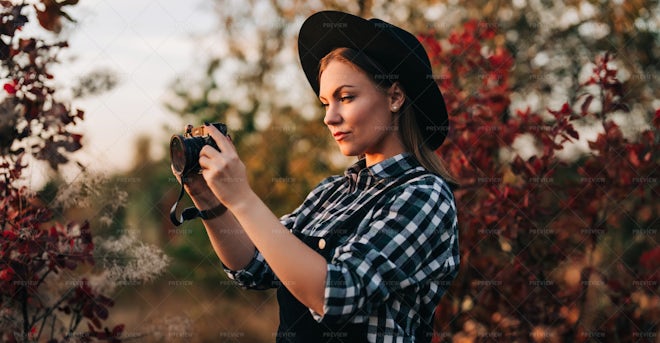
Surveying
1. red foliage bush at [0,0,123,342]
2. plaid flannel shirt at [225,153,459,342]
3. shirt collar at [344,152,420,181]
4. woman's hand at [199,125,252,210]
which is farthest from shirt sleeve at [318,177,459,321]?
red foliage bush at [0,0,123,342]

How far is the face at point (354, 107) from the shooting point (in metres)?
1.65

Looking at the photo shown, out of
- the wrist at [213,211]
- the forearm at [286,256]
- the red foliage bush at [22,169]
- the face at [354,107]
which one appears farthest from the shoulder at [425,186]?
the red foliage bush at [22,169]

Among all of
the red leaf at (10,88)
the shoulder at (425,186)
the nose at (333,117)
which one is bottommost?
the shoulder at (425,186)

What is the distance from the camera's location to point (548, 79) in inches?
217

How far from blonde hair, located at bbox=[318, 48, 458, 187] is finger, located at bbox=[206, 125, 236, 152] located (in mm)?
422

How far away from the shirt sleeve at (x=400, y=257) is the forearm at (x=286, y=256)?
0.03 metres

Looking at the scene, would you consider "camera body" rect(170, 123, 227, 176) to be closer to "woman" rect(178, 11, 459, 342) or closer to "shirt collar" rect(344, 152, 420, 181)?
"woman" rect(178, 11, 459, 342)

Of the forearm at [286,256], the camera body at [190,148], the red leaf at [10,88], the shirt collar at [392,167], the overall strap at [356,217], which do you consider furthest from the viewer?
the red leaf at [10,88]

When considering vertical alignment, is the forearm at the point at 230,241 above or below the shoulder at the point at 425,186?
below

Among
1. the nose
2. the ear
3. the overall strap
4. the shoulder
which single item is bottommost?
the overall strap

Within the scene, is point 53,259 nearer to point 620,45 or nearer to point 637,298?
point 637,298

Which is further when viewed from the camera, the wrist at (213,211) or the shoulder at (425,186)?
the wrist at (213,211)

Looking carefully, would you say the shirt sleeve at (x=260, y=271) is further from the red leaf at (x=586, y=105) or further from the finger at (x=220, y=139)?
the red leaf at (x=586, y=105)

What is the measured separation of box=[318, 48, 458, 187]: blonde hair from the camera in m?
1.68
